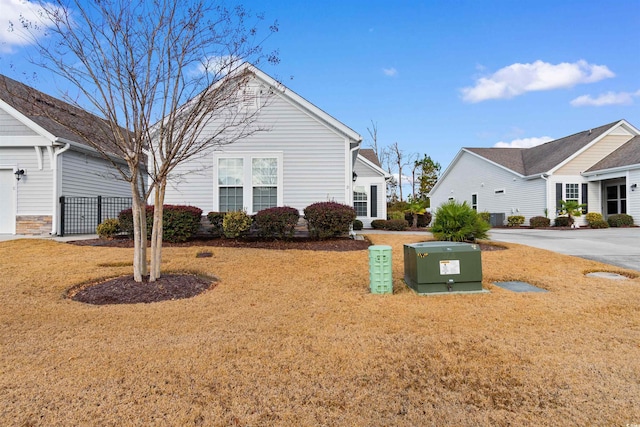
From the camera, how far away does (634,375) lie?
9.01ft

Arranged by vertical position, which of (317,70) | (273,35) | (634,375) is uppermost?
(317,70)

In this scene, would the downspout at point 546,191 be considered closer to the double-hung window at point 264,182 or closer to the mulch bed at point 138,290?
the double-hung window at point 264,182

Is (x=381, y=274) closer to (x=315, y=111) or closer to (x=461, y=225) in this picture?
(x=461, y=225)

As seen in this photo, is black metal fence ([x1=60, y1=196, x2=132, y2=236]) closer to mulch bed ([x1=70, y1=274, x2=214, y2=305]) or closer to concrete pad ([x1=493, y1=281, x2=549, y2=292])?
→ mulch bed ([x1=70, y1=274, x2=214, y2=305])

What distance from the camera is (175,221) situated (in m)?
10.2

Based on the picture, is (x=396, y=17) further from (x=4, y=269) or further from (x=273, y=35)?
(x=4, y=269)

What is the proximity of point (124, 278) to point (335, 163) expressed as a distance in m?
7.48

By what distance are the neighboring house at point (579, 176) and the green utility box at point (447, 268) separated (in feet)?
58.0

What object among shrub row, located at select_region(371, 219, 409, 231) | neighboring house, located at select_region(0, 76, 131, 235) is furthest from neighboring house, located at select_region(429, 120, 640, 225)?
neighboring house, located at select_region(0, 76, 131, 235)

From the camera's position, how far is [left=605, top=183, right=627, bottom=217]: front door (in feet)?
64.3

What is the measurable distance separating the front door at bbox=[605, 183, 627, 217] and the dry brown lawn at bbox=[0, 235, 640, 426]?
18184mm

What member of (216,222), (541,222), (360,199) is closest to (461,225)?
(216,222)

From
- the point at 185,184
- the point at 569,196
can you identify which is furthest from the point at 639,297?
the point at 569,196

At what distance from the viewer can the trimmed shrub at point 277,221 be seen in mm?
10148
